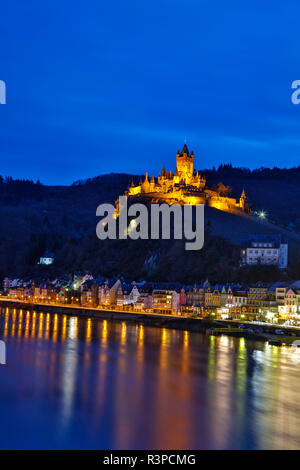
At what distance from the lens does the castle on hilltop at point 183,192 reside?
82.2m

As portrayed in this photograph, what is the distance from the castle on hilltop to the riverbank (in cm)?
2537

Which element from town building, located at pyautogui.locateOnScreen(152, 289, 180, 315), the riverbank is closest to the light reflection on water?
the riverbank

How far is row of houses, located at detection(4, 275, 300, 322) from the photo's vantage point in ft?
156

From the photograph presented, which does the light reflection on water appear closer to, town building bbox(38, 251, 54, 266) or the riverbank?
the riverbank

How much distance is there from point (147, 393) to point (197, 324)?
71.3 feet

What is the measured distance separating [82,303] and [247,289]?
67.6ft

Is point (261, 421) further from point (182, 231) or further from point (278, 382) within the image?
point (182, 231)

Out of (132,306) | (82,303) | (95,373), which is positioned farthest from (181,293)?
(95,373)

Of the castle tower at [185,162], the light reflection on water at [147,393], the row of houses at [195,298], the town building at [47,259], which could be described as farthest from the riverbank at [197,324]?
the castle tower at [185,162]

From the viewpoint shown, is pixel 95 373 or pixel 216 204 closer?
pixel 95 373

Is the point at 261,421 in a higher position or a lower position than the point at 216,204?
lower

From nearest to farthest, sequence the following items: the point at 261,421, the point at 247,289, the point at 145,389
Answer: the point at 261,421 → the point at 145,389 → the point at 247,289

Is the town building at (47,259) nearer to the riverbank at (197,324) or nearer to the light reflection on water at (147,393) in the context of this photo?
the riverbank at (197,324)

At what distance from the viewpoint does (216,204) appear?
3295 inches
